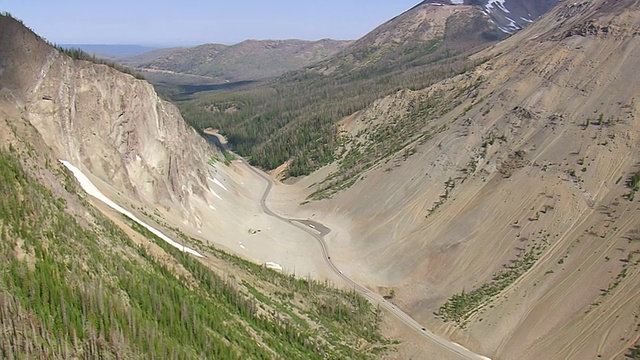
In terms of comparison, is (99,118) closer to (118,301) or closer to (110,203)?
(110,203)

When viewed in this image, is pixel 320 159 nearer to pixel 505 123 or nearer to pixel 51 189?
pixel 505 123

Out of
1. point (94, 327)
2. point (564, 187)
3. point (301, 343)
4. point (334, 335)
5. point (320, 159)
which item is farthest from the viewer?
point (320, 159)

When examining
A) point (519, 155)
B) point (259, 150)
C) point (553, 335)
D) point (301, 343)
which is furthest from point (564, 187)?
point (259, 150)

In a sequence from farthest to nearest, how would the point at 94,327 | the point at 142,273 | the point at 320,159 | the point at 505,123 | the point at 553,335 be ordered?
the point at 320,159
the point at 505,123
the point at 553,335
the point at 142,273
the point at 94,327

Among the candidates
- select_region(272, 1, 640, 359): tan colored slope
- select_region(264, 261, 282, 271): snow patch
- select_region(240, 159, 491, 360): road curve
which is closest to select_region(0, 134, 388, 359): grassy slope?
select_region(240, 159, 491, 360): road curve

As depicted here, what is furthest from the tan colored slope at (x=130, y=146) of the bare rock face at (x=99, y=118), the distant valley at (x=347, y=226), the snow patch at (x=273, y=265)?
the snow patch at (x=273, y=265)

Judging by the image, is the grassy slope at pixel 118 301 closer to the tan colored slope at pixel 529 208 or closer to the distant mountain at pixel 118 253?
the distant mountain at pixel 118 253

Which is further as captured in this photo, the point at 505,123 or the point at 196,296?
the point at 505,123
